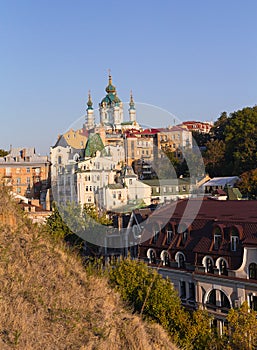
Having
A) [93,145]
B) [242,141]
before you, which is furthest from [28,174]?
[242,141]

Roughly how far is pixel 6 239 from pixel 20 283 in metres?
1.94

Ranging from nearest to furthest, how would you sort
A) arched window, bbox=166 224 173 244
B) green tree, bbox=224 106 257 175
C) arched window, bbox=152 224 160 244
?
arched window, bbox=166 224 173 244, arched window, bbox=152 224 160 244, green tree, bbox=224 106 257 175

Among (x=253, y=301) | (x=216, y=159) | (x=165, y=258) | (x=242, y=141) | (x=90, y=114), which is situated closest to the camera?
(x=253, y=301)

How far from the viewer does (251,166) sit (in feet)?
199

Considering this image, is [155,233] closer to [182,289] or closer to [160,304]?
[182,289]

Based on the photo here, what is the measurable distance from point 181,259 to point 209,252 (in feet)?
6.88

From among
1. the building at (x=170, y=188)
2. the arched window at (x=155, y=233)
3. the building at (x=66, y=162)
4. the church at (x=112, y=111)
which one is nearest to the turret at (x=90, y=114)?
the church at (x=112, y=111)

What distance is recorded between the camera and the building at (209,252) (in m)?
20.6

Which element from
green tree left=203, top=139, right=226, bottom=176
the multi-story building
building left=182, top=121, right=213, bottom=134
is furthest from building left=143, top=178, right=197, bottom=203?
building left=182, top=121, right=213, bottom=134

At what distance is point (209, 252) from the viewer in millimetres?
22031

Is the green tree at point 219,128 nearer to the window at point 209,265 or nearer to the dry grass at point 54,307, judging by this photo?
the window at point 209,265

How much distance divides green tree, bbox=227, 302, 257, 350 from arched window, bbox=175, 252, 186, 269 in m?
6.36

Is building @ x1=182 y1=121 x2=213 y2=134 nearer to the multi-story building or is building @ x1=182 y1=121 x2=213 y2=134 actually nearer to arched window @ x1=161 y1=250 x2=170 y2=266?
the multi-story building

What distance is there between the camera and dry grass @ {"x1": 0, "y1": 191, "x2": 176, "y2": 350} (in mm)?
8914
